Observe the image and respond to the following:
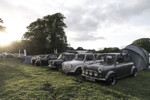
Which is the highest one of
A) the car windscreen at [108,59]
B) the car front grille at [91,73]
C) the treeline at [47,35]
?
the treeline at [47,35]

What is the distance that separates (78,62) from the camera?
440 inches

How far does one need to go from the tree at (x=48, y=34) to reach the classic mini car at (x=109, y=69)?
3073 cm

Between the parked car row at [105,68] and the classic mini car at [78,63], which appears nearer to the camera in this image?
the parked car row at [105,68]

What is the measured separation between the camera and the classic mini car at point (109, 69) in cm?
794

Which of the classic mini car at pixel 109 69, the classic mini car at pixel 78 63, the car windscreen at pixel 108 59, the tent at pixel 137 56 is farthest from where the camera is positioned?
the tent at pixel 137 56

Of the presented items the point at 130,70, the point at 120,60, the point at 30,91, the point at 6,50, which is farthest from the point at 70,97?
the point at 6,50

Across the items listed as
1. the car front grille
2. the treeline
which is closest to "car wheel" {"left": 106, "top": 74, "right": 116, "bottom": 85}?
the car front grille

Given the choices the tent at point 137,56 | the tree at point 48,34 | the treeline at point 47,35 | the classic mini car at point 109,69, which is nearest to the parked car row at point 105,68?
the classic mini car at point 109,69

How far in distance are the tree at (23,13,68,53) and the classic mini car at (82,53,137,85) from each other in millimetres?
30732

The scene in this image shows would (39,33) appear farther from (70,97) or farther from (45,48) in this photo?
(70,97)

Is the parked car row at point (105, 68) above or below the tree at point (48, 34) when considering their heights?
below

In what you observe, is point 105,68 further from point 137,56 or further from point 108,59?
point 137,56

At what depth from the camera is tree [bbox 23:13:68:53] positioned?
39594 mm

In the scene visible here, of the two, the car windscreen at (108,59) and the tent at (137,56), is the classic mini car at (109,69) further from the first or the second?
the tent at (137,56)
